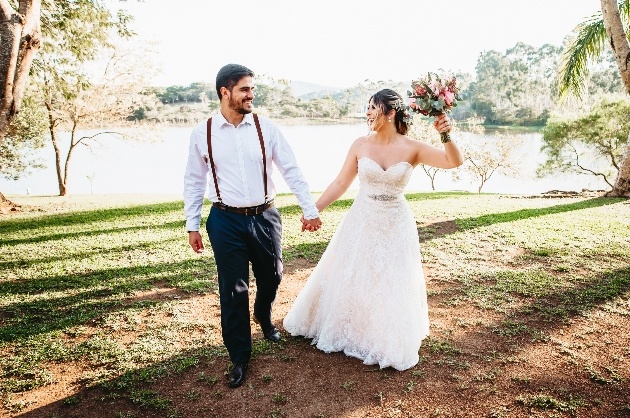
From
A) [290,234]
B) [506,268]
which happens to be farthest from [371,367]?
[290,234]

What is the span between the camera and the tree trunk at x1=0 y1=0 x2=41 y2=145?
6621 mm

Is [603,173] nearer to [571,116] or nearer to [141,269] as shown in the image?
[571,116]

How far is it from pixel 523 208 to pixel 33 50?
40.1 ft

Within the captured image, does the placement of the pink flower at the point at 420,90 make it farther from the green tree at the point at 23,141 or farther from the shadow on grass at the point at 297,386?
the green tree at the point at 23,141

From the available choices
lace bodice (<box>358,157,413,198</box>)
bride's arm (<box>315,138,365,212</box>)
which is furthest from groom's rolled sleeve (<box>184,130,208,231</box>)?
lace bodice (<box>358,157,413,198</box>)

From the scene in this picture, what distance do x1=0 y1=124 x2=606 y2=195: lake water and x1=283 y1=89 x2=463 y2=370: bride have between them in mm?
24975

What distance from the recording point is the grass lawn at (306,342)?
3.55m

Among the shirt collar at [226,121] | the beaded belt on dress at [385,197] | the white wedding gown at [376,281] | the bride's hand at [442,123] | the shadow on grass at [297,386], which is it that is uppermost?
the shirt collar at [226,121]

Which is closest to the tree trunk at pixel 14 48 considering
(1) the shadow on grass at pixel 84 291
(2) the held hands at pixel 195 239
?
(1) the shadow on grass at pixel 84 291

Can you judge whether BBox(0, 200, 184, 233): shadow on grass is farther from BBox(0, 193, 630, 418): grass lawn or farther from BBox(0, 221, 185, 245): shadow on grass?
BBox(0, 193, 630, 418): grass lawn

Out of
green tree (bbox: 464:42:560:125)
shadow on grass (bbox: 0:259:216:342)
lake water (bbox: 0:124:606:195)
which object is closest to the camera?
shadow on grass (bbox: 0:259:216:342)

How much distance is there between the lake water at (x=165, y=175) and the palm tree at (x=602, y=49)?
20.4 m

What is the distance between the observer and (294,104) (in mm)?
110812

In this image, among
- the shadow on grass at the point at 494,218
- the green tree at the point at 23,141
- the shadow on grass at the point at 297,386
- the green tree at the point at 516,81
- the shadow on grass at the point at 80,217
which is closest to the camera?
the shadow on grass at the point at 297,386
